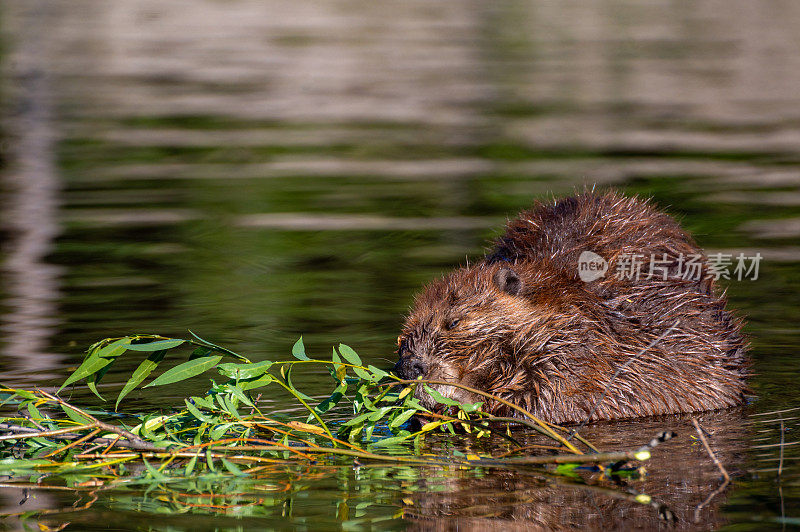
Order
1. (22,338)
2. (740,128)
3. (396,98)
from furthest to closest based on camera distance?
1. (396,98)
2. (740,128)
3. (22,338)

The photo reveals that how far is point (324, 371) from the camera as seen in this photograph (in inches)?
265

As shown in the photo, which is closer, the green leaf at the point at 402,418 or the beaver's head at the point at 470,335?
the green leaf at the point at 402,418

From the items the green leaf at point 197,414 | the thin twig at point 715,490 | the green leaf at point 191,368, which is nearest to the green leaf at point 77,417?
the green leaf at point 191,368

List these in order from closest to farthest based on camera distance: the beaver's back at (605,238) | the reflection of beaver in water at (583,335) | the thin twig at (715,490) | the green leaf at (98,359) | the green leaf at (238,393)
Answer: the thin twig at (715,490) → the green leaf at (238,393) → the green leaf at (98,359) → the reflection of beaver in water at (583,335) → the beaver's back at (605,238)

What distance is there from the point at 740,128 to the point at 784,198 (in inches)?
197

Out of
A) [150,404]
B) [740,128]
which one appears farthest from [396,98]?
[150,404]

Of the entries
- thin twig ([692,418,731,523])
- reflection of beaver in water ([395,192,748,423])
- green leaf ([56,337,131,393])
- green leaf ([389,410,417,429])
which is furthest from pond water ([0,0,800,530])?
green leaf ([56,337,131,393])

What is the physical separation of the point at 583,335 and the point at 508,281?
0.44 m

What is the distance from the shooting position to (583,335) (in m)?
5.91

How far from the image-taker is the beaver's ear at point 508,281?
19.3 ft

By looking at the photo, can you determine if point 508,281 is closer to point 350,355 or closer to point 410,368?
point 410,368

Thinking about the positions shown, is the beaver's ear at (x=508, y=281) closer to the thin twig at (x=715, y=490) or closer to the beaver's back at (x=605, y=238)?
the beaver's back at (x=605, y=238)

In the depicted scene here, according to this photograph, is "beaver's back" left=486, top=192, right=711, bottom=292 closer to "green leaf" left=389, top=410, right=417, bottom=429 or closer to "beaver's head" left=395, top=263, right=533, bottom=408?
"beaver's head" left=395, top=263, right=533, bottom=408

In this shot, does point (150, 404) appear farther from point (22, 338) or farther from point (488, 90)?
point (488, 90)
